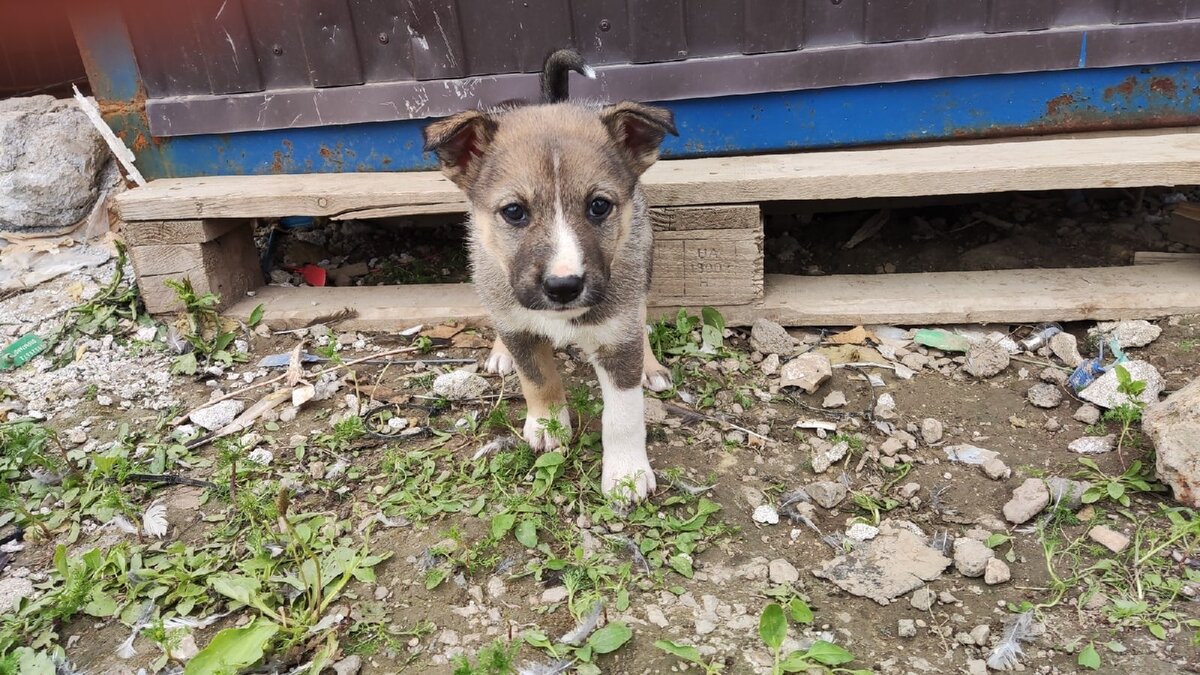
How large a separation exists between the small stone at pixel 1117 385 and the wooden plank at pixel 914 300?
53 cm

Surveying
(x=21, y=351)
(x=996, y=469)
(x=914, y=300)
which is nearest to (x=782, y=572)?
(x=996, y=469)

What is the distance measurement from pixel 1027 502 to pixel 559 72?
103 inches

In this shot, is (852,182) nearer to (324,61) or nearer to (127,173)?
(324,61)

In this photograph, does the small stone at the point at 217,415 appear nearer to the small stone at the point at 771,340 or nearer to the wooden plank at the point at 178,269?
the wooden plank at the point at 178,269

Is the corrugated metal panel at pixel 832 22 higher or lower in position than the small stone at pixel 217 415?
higher

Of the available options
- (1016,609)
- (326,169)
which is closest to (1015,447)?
(1016,609)

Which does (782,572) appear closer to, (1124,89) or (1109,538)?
(1109,538)

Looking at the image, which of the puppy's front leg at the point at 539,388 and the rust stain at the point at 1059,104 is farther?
the rust stain at the point at 1059,104

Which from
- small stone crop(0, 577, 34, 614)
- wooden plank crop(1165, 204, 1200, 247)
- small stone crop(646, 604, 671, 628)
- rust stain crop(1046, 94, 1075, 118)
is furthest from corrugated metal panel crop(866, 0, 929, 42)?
small stone crop(0, 577, 34, 614)

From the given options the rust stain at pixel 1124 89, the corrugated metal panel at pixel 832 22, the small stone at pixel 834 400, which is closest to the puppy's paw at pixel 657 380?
the small stone at pixel 834 400

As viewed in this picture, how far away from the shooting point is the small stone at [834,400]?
380 cm

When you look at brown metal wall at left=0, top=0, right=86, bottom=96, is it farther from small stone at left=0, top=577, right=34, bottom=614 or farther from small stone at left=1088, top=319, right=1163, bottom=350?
small stone at left=1088, top=319, right=1163, bottom=350

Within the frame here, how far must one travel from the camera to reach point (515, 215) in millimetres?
2998

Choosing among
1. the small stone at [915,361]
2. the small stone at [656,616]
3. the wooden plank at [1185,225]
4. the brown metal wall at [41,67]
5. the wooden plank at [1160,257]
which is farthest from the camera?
the brown metal wall at [41,67]
